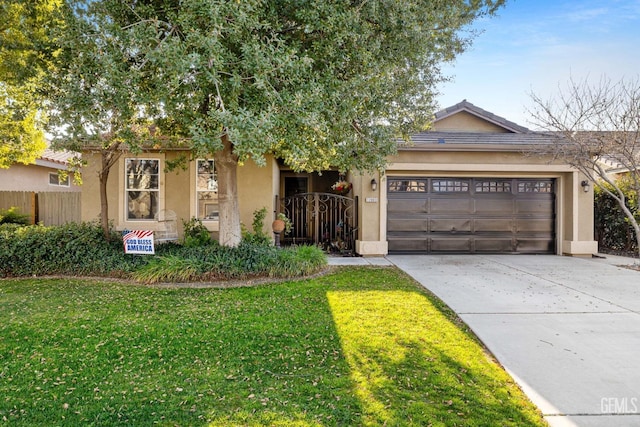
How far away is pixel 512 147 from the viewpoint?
1072 centimetres

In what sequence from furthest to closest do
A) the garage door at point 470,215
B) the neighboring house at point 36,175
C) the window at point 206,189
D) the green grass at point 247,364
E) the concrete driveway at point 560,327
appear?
the neighboring house at point 36,175
the garage door at point 470,215
the window at point 206,189
the concrete driveway at point 560,327
the green grass at point 247,364

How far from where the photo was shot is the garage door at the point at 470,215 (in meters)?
11.2

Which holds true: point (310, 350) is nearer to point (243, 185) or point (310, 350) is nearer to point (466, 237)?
point (243, 185)

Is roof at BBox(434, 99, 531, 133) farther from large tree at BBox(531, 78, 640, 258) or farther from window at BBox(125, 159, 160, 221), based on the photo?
window at BBox(125, 159, 160, 221)

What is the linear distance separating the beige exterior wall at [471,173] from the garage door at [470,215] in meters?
0.37

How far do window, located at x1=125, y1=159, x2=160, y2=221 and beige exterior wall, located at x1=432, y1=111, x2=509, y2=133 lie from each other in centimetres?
986

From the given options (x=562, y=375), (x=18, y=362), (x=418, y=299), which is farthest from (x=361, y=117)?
(x=18, y=362)

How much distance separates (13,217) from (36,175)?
208 inches

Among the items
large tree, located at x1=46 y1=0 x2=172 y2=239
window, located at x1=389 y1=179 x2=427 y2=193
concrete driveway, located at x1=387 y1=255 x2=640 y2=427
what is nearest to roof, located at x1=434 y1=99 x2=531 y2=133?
window, located at x1=389 y1=179 x2=427 y2=193

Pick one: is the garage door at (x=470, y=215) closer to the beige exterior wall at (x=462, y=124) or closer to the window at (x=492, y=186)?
the window at (x=492, y=186)

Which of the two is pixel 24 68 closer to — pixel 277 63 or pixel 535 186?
pixel 277 63

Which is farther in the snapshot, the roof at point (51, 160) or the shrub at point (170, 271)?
the roof at point (51, 160)

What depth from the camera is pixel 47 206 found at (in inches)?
500

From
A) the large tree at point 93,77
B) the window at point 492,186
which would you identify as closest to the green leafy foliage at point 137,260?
the large tree at point 93,77
